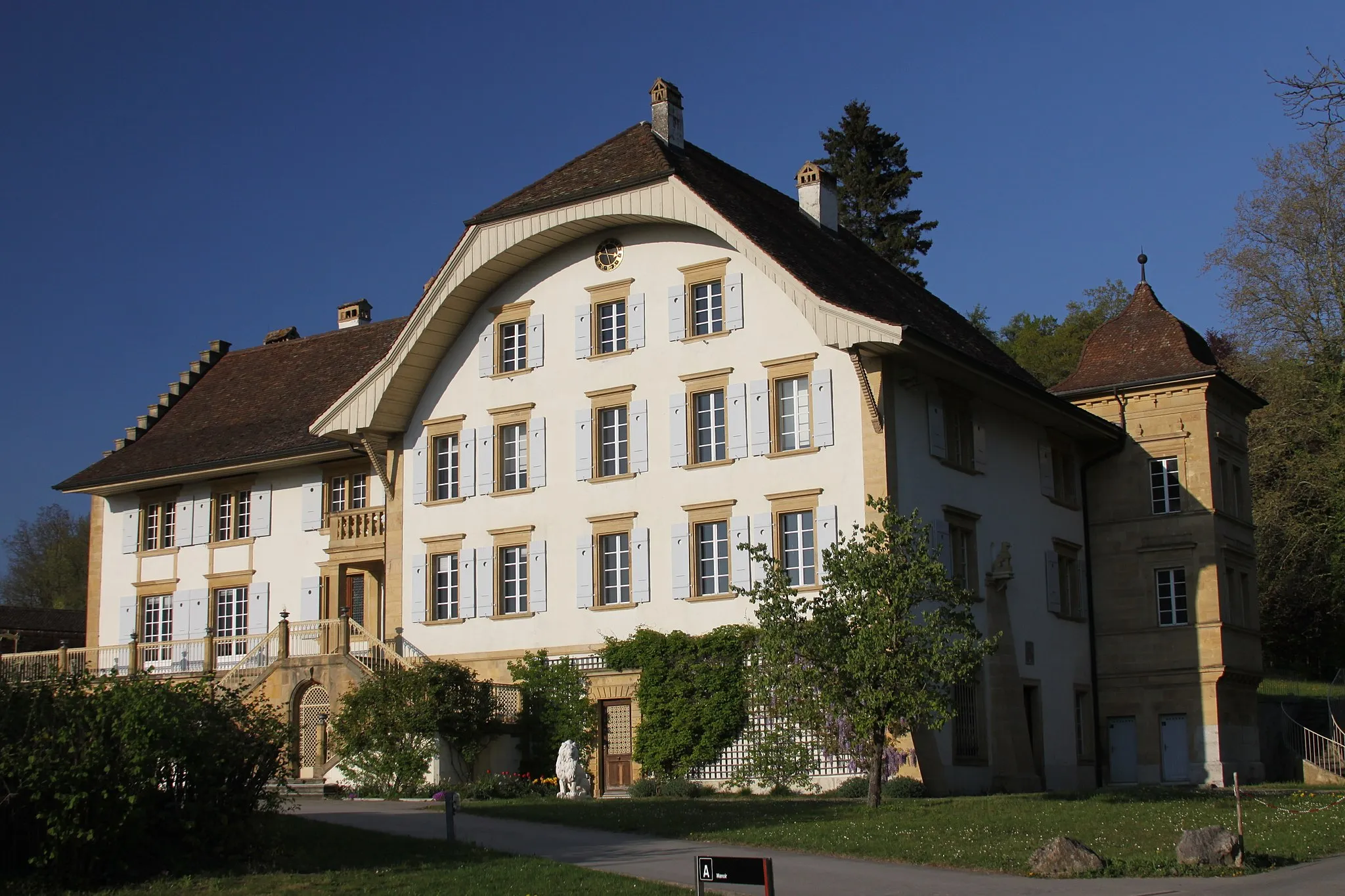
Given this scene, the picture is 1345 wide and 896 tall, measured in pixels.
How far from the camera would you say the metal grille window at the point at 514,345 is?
112 feet

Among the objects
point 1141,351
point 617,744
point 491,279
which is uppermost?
point 491,279

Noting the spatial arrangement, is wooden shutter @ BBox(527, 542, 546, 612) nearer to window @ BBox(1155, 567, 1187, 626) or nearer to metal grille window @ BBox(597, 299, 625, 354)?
metal grille window @ BBox(597, 299, 625, 354)

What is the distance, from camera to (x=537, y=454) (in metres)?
33.2

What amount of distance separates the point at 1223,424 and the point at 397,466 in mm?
19395

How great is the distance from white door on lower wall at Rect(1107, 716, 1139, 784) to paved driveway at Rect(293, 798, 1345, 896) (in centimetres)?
1901

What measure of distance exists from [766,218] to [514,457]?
731cm

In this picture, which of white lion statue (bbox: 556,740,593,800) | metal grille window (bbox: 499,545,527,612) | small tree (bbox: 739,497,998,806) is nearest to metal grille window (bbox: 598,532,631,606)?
metal grille window (bbox: 499,545,527,612)

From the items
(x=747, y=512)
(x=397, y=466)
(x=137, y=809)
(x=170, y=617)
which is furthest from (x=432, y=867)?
(x=170, y=617)

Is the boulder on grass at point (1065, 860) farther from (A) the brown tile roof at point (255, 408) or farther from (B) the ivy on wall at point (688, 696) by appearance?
(A) the brown tile roof at point (255, 408)

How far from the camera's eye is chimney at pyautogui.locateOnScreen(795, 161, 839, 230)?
124 ft

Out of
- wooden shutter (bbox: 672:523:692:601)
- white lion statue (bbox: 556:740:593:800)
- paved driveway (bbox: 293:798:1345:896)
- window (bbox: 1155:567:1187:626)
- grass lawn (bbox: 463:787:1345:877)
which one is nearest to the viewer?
paved driveway (bbox: 293:798:1345:896)

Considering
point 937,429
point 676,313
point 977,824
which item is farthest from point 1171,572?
point 977,824

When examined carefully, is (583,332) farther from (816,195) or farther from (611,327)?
(816,195)

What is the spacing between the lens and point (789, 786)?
28.2 meters
